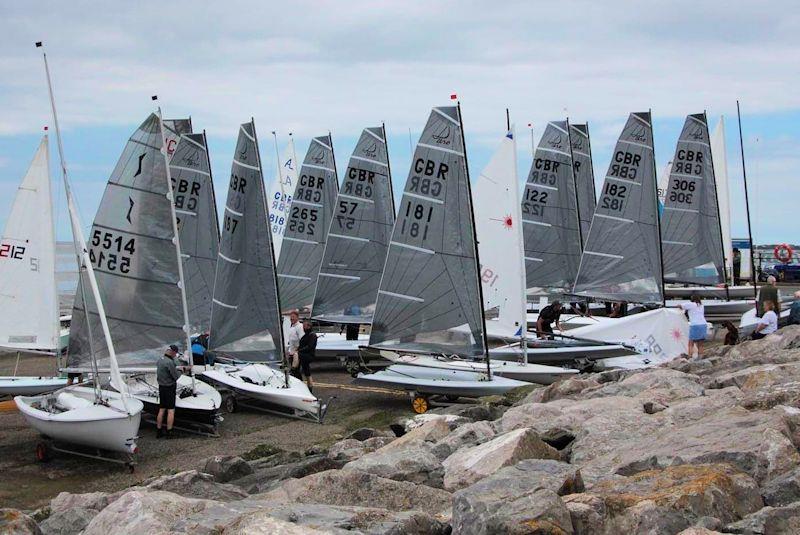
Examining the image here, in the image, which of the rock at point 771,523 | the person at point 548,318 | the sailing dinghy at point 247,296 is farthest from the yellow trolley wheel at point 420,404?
the rock at point 771,523

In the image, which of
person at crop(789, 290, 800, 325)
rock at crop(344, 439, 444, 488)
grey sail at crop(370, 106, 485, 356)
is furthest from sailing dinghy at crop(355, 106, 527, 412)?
rock at crop(344, 439, 444, 488)

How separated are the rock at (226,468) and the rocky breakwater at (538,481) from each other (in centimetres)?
2

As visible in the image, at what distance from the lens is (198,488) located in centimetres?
995

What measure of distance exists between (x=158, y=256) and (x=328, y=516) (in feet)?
35.7

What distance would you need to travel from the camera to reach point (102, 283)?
57.1ft

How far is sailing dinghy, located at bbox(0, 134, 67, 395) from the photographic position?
1719cm

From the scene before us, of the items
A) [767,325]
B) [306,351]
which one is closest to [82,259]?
[306,351]

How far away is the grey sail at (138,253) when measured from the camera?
1742 cm

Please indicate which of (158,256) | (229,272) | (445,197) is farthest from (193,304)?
(445,197)

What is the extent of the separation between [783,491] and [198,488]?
5.29 meters

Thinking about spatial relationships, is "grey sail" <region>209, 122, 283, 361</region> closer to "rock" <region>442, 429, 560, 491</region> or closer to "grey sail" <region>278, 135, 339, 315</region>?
"grey sail" <region>278, 135, 339, 315</region>

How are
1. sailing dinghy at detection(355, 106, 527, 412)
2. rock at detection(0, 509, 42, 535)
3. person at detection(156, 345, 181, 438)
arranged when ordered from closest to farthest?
1. rock at detection(0, 509, 42, 535)
2. person at detection(156, 345, 181, 438)
3. sailing dinghy at detection(355, 106, 527, 412)

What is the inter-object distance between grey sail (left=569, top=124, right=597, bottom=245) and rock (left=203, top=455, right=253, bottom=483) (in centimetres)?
2363

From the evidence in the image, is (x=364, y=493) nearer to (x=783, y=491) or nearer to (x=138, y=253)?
(x=783, y=491)
